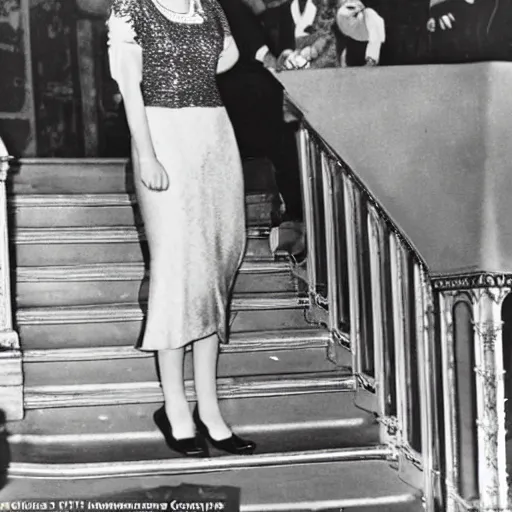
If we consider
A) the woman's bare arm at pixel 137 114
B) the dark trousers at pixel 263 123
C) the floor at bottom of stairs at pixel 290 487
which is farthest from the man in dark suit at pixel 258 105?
the floor at bottom of stairs at pixel 290 487

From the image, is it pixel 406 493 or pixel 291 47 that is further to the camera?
pixel 291 47

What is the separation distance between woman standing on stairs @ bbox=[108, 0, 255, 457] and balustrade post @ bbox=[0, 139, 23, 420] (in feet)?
1.04

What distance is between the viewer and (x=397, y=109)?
85.2 inches

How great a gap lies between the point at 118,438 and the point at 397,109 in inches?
44.1

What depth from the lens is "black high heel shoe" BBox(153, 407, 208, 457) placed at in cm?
204

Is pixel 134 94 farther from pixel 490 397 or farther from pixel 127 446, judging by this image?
pixel 490 397

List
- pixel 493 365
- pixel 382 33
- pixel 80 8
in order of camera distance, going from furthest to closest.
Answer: pixel 382 33 → pixel 80 8 → pixel 493 365

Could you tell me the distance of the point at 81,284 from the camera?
2115mm

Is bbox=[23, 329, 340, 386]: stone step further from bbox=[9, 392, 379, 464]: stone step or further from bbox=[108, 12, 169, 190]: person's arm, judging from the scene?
bbox=[108, 12, 169, 190]: person's arm

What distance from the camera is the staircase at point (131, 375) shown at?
2.00 meters

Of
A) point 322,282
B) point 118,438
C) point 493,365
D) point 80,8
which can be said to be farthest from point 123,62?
point 493,365

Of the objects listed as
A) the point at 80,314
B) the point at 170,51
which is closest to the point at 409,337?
the point at 80,314

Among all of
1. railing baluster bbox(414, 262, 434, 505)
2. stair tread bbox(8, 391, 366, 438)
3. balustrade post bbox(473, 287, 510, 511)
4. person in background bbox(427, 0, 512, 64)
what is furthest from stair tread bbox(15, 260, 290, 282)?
person in background bbox(427, 0, 512, 64)

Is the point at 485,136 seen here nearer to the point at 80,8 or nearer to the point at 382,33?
the point at 382,33
